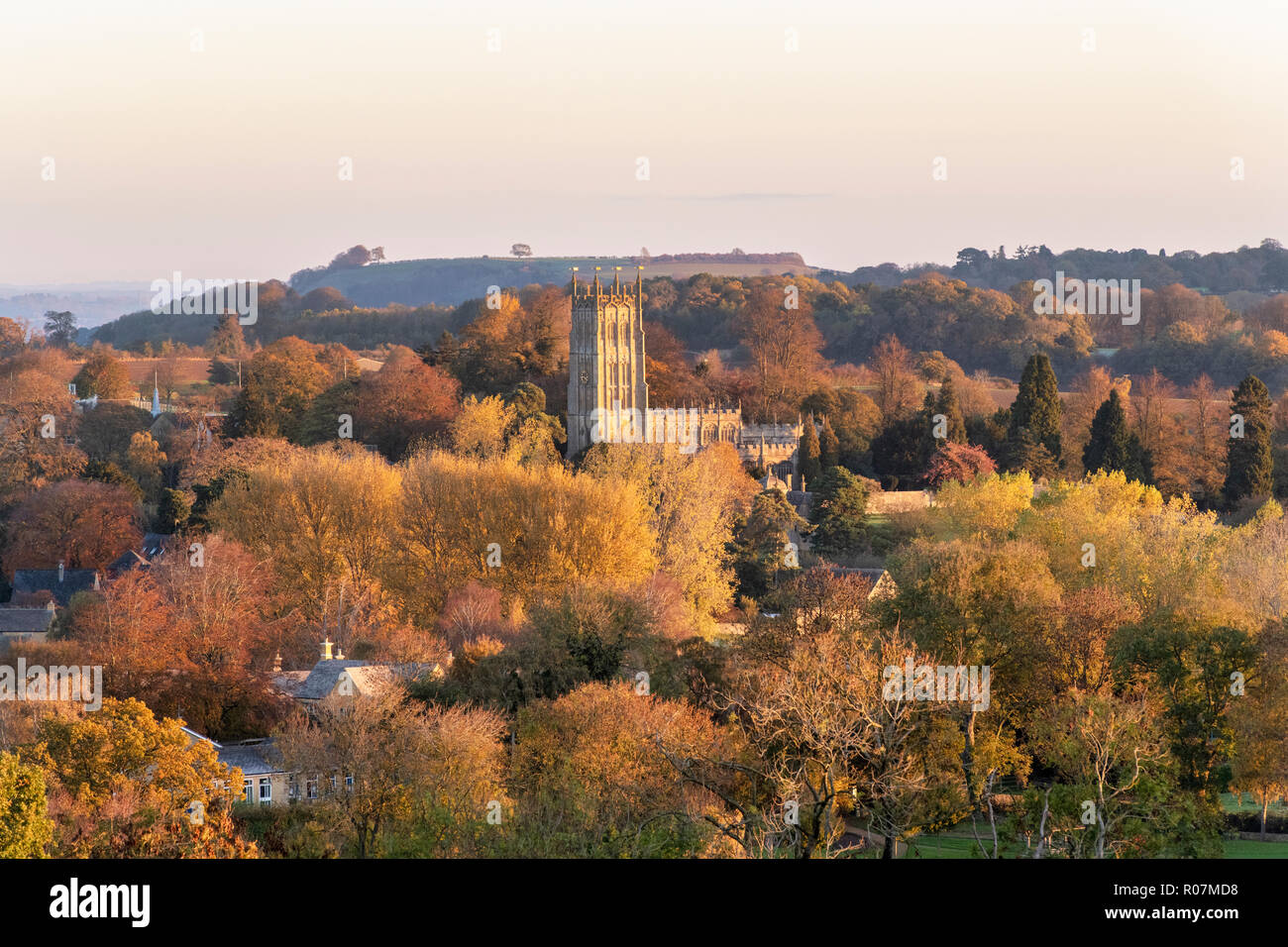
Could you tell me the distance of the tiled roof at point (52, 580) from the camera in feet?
203

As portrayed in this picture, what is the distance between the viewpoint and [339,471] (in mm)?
56062

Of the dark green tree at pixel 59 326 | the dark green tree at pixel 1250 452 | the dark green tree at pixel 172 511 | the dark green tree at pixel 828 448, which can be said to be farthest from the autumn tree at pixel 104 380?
the dark green tree at pixel 1250 452

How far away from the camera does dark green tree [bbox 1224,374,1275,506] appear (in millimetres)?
69125

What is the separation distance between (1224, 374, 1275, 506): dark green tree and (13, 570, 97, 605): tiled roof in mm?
45476

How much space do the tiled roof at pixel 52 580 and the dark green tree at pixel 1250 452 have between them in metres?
45.5

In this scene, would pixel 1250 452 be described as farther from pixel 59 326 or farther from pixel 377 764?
pixel 59 326

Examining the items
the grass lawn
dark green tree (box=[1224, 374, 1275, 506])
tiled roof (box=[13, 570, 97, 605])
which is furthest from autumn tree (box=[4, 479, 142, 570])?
the grass lawn

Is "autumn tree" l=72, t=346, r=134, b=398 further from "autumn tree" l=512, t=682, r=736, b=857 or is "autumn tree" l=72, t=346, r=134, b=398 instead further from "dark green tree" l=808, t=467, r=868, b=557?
"autumn tree" l=512, t=682, r=736, b=857

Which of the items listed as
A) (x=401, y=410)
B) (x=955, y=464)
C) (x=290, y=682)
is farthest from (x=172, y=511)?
(x=955, y=464)

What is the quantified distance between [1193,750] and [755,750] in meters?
9.51

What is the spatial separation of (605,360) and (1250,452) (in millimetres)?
31679

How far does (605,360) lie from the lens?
281 feet

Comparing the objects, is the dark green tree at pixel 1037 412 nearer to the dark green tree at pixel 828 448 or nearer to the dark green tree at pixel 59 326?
the dark green tree at pixel 828 448
